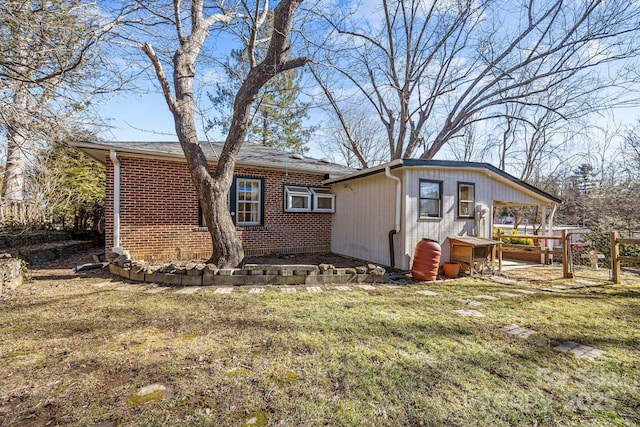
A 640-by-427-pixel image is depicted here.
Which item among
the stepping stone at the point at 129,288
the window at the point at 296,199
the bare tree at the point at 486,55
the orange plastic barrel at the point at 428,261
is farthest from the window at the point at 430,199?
the stepping stone at the point at 129,288

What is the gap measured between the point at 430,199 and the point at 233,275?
4912 millimetres

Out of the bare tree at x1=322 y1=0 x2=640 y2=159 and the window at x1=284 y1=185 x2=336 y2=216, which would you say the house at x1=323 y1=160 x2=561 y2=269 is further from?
the bare tree at x1=322 y1=0 x2=640 y2=159

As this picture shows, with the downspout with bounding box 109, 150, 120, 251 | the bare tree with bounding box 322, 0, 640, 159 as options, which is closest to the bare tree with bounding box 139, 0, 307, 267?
the downspout with bounding box 109, 150, 120, 251

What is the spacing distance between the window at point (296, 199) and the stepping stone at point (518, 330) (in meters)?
6.34

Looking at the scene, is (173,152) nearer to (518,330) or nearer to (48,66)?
(48,66)

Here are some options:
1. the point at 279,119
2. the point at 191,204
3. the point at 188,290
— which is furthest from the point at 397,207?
the point at 279,119

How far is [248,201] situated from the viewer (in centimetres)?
816

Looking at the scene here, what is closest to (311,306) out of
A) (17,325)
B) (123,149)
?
(17,325)

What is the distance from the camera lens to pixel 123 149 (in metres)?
6.31

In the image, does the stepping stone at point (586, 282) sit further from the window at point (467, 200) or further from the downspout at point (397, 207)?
the downspout at point (397, 207)

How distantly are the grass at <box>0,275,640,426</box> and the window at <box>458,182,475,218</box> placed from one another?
11.2 feet

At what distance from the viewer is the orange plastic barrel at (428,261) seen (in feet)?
19.0

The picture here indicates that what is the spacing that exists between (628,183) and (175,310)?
18.6 m

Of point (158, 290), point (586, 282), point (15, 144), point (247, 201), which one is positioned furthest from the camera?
point (247, 201)
